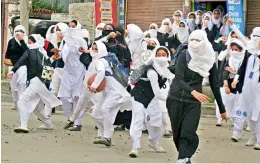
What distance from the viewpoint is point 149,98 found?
31.9 ft

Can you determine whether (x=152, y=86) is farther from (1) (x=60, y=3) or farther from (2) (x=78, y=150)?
(1) (x=60, y=3)

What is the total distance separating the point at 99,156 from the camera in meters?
9.41

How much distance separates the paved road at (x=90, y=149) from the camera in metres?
9.17

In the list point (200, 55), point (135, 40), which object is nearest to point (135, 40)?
point (135, 40)

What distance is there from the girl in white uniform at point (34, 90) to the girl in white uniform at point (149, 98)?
256cm

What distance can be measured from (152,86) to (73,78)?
11.7ft

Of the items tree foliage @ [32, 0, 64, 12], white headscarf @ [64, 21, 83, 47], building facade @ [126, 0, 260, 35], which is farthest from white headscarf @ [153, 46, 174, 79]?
tree foliage @ [32, 0, 64, 12]

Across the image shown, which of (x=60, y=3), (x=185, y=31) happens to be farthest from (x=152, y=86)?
(x=60, y=3)

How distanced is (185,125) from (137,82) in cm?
172

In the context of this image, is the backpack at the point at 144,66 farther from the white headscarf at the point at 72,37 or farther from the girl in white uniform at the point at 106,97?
the white headscarf at the point at 72,37

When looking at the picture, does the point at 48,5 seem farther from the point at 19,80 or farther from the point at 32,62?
the point at 32,62

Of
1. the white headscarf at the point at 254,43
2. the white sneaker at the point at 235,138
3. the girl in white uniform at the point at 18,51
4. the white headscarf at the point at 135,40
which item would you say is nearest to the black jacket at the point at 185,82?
the white headscarf at the point at 254,43

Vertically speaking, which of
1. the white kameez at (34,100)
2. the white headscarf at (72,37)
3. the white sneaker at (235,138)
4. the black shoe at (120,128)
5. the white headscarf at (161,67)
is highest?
the white headscarf at (72,37)

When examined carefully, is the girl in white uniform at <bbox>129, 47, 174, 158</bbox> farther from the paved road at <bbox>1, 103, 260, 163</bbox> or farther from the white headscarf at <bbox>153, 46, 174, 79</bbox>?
the paved road at <bbox>1, 103, 260, 163</bbox>
